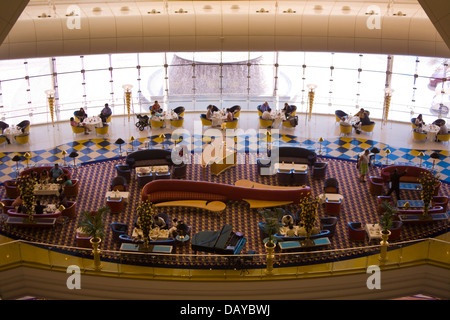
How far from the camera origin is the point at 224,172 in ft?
76.2

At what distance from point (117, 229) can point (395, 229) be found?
8.40 meters

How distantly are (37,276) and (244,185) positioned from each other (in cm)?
762

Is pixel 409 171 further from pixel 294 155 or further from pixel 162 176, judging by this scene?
pixel 162 176

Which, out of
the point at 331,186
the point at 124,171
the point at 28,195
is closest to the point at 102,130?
the point at 124,171

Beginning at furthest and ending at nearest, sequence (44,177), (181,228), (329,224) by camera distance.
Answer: (44,177) < (329,224) < (181,228)

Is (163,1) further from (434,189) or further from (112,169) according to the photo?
(434,189)

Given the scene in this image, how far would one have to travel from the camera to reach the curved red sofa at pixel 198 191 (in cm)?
2106

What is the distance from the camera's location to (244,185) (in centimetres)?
2177

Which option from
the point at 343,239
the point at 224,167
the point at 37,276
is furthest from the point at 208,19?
the point at 37,276

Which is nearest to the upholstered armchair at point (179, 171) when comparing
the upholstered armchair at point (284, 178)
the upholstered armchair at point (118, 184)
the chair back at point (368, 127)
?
the upholstered armchair at point (118, 184)

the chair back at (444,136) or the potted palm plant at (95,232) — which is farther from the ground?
the chair back at (444,136)

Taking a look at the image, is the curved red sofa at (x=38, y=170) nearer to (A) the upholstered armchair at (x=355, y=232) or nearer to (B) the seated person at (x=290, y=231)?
(B) the seated person at (x=290, y=231)

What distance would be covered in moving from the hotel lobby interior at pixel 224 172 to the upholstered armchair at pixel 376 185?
1.6 inches

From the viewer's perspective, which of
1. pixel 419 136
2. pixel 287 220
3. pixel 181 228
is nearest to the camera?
pixel 181 228
